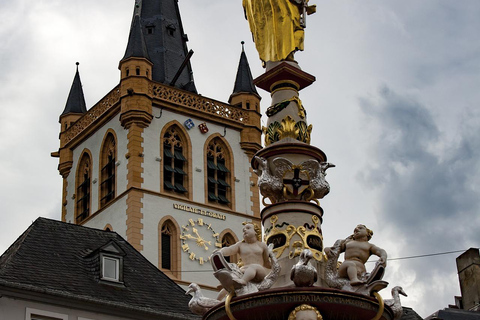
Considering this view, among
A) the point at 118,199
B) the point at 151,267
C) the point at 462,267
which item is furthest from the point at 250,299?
the point at 118,199

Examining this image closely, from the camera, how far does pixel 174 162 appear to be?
5706cm

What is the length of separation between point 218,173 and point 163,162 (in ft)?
10.8

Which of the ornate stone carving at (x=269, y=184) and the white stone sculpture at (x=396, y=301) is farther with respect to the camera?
the ornate stone carving at (x=269, y=184)

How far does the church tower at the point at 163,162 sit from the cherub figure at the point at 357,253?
3909 cm

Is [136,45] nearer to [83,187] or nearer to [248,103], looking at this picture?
[248,103]

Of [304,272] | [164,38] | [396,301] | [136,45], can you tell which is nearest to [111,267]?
[396,301]

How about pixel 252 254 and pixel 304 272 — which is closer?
pixel 304 272

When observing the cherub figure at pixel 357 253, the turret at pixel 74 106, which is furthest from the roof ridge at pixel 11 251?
the turret at pixel 74 106

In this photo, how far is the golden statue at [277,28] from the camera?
13742 mm

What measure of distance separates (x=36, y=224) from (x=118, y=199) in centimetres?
2324

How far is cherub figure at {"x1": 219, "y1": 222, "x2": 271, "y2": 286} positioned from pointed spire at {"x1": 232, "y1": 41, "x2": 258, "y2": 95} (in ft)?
160

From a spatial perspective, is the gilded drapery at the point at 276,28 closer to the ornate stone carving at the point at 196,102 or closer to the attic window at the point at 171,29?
the ornate stone carving at the point at 196,102

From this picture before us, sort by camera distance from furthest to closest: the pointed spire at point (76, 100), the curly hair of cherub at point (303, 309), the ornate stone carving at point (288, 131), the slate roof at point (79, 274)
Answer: the pointed spire at point (76, 100), the slate roof at point (79, 274), the ornate stone carving at point (288, 131), the curly hair of cherub at point (303, 309)

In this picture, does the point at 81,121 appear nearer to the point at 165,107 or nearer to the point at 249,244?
the point at 165,107
